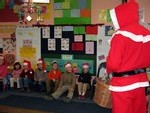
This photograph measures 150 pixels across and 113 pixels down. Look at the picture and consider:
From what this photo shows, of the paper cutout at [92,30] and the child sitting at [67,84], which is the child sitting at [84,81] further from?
the paper cutout at [92,30]

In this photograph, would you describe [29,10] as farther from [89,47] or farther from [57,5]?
[89,47]

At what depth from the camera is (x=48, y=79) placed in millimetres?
5293

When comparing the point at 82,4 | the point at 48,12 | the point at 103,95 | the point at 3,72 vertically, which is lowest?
the point at 103,95

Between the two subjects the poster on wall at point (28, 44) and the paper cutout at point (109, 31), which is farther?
the poster on wall at point (28, 44)

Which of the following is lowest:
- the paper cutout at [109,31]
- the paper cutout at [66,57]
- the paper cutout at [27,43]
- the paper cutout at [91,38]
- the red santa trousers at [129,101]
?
the red santa trousers at [129,101]

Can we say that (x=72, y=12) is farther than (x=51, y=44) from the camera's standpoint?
No

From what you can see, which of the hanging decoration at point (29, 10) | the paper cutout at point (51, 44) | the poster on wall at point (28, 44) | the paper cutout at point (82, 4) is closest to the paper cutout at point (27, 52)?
the poster on wall at point (28, 44)

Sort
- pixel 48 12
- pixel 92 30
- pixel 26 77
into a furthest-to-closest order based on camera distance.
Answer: pixel 48 12 < pixel 26 77 < pixel 92 30

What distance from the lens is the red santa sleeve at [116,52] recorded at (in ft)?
8.08

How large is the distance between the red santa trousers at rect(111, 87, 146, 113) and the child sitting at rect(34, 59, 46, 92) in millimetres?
2971

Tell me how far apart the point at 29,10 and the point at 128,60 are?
11.9 ft

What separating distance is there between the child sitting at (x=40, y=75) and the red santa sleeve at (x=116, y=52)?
10.1 ft

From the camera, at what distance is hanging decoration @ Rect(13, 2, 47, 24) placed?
566cm

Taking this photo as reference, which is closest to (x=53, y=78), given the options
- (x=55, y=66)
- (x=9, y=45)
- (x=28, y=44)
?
(x=55, y=66)
